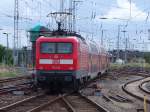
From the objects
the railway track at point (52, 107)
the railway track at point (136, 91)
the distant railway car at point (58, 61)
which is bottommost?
the railway track at point (136, 91)

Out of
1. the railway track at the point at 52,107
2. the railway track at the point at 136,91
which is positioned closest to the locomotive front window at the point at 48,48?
the railway track at the point at 52,107

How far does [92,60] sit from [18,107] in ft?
50.2

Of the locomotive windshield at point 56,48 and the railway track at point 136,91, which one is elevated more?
the locomotive windshield at point 56,48

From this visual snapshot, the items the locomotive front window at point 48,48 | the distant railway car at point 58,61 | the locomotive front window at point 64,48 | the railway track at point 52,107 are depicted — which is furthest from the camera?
the locomotive front window at point 48,48

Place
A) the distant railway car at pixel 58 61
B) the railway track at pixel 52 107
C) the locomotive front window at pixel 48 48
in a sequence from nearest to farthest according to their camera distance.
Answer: the railway track at pixel 52 107
the distant railway car at pixel 58 61
the locomotive front window at pixel 48 48

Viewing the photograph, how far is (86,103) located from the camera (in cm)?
1997

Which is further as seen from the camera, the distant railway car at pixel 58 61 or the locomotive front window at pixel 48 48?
the locomotive front window at pixel 48 48

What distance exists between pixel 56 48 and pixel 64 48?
0.41 meters

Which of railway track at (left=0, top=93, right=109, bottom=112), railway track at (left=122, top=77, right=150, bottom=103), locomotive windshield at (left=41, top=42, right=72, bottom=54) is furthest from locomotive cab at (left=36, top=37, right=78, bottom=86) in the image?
railway track at (left=122, top=77, right=150, bottom=103)

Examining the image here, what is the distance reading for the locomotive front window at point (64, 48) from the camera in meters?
24.7

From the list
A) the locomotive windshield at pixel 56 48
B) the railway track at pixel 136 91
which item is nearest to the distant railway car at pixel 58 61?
the locomotive windshield at pixel 56 48

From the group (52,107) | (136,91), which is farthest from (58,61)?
(136,91)

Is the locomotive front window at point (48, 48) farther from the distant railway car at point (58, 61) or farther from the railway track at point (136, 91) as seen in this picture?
the railway track at point (136, 91)

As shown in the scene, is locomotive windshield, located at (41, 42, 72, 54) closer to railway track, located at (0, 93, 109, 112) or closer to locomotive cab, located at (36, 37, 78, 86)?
locomotive cab, located at (36, 37, 78, 86)
